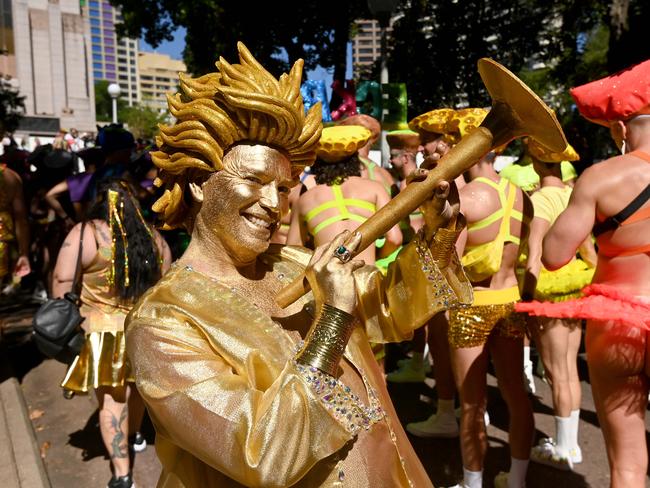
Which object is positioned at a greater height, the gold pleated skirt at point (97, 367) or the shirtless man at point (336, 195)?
the shirtless man at point (336, 195)

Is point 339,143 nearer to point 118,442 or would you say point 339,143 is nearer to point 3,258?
point 118,442

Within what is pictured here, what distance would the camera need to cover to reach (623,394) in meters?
2.59

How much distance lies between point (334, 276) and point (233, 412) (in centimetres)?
42

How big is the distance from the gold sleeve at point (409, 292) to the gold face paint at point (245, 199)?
0.41 m

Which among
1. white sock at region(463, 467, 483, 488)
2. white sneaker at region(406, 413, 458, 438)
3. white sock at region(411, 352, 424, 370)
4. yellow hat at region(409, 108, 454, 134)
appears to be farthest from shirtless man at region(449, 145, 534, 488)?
white sock at region(411, 352, 424, 370)

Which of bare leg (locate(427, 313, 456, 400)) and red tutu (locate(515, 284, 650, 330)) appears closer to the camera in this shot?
red tutu (locate(515, 284, 650, 330))

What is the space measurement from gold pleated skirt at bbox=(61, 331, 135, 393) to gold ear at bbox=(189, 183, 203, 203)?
2370mm

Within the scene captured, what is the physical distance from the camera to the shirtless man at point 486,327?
3406 mm

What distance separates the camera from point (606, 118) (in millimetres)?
2668

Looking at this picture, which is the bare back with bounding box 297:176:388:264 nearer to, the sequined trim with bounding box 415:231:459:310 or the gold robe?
the gold robe

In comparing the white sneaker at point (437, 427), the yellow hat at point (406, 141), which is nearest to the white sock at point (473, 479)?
the white sneaker at point (437, 427)

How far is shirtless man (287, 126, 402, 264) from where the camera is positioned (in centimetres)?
397

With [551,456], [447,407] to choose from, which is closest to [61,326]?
[447,407]

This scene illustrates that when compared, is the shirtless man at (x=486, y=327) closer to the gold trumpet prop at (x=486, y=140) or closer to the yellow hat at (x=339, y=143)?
the yellow hat at (x=339, y=143)
